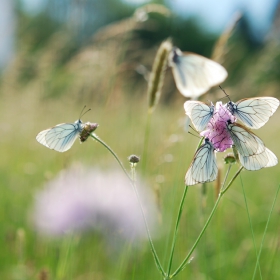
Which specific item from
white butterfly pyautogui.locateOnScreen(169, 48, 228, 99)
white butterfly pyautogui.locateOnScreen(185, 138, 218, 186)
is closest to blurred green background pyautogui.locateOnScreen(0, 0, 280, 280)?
white butterfly pyautogui.locateOnScreen(169, 48, 228, 99)

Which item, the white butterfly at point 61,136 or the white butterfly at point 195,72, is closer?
the white butterfly at point 61,136

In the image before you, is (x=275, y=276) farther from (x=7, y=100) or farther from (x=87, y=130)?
(x=7, y=100)

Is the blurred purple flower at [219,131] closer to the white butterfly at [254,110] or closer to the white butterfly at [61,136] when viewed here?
the white butterfly at [254,110]

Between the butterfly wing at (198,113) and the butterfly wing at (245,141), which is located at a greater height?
the butterfly wing at (198,113)

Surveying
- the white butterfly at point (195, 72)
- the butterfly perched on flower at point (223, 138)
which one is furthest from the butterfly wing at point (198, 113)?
the white butterfly at point (195, 72)

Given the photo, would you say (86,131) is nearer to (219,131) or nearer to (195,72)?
(219,131)

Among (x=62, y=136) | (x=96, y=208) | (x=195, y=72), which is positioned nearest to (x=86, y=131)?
(x=62, y=136)

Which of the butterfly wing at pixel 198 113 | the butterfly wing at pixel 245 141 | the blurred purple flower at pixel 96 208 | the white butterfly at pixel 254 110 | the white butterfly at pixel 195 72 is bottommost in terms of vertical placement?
the blurred purple flower at pixel 96 208
